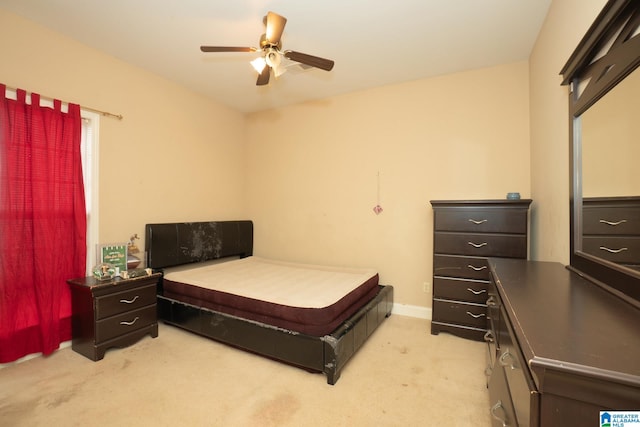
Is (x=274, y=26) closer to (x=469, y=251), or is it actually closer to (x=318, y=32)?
(x=318, y=32)

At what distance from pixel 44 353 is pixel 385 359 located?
114 inches

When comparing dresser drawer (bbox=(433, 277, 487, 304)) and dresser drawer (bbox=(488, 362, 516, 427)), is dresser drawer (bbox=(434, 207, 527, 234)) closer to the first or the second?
dresser drawer (bbox=(433, 277, 487, 304))

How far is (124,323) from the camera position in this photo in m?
2.50

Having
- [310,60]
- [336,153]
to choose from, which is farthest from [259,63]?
[336,153]

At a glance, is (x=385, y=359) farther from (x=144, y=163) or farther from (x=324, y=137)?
(x=144, y=163)

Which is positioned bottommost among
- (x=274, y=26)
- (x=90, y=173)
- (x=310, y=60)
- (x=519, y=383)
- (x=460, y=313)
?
(x=460, y=313)

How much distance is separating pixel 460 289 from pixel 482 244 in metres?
0.49

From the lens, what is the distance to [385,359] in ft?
7.87

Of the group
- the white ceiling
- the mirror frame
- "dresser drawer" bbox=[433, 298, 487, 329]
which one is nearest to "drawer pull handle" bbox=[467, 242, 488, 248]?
"dresser drawer" bbox=[433, 298, 487, 329]

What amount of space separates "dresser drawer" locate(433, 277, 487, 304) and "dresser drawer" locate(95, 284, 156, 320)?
2.86 meters

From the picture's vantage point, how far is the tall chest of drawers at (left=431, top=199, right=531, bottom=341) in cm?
257

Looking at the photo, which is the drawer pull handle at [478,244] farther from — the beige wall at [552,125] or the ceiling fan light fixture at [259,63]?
the ceiling fan light fixture at [259,63]

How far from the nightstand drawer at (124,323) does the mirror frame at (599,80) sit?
3.34 meters

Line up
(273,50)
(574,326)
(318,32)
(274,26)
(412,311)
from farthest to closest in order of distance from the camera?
1. (412,311)
2. (318,32)
3. (273,50)
4. (274,26)
5. (574,326)
